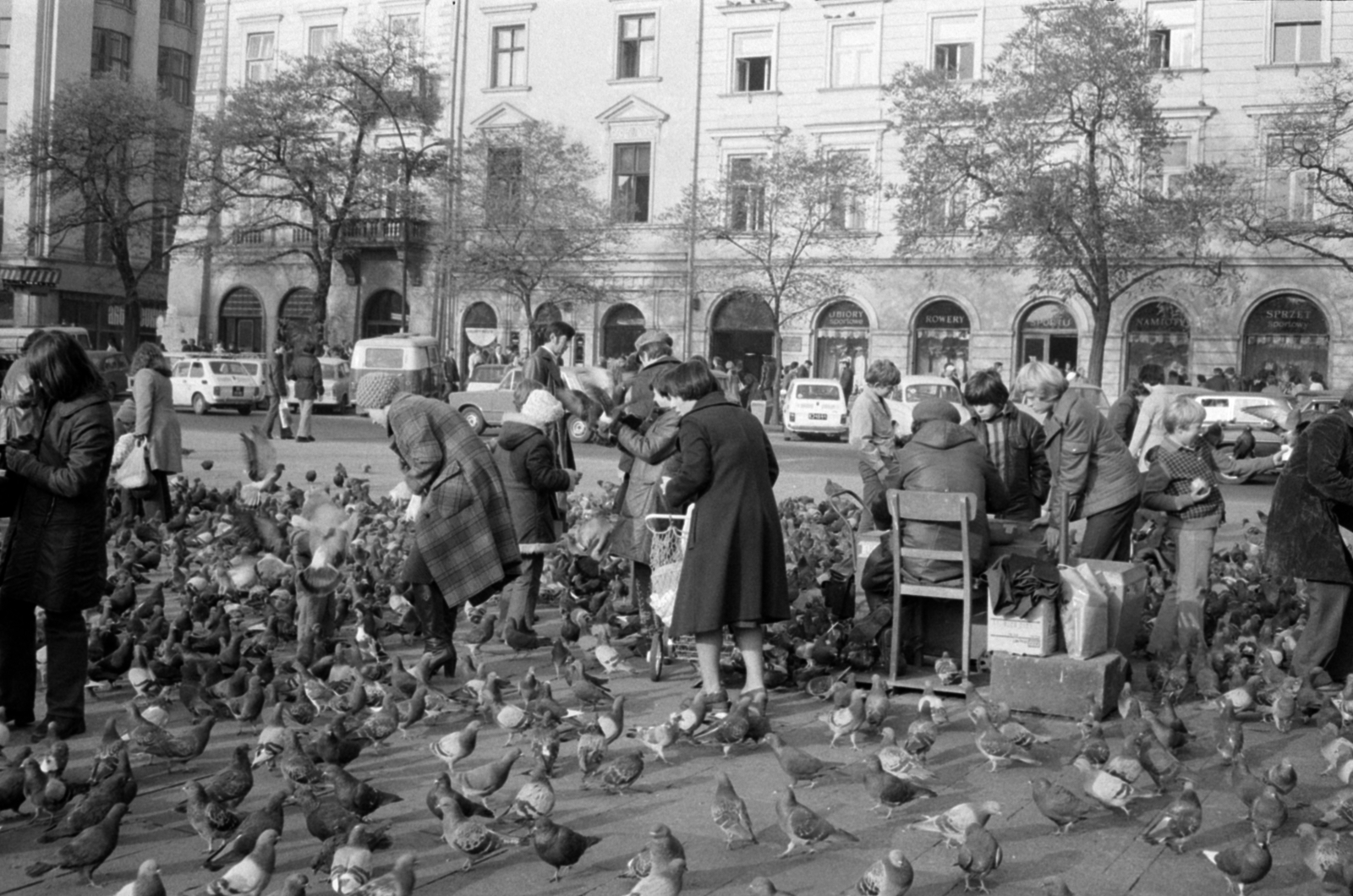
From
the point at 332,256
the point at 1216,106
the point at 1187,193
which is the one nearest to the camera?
the point at 1187,193

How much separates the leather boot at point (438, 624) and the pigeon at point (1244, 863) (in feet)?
13.8

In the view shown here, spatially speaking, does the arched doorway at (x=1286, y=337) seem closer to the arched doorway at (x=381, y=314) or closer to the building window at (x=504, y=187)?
the building window at (x=504, y=187)

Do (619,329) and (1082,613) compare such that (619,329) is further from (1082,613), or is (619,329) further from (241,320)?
(1082,613)

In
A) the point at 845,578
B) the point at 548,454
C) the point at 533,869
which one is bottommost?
the point at 533,869

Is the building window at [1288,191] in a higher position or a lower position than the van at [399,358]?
higher

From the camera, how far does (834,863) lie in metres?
5.13

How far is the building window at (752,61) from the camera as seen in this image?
40594mm

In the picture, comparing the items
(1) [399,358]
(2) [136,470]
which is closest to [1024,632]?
(2) [136,470]

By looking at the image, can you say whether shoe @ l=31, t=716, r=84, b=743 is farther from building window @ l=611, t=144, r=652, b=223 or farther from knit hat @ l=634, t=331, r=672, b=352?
building window @ l=611, t=144, r=652, b=223

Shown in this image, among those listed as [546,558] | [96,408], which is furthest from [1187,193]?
[96,408]

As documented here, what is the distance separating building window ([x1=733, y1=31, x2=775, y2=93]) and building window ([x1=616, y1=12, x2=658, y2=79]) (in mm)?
2618

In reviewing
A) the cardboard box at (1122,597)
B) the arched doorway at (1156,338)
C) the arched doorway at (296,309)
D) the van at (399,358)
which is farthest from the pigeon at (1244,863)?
the arched doorway at (296,309)

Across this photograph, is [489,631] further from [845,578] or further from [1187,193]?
[1187,193]

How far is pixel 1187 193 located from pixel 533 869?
29727 mm
